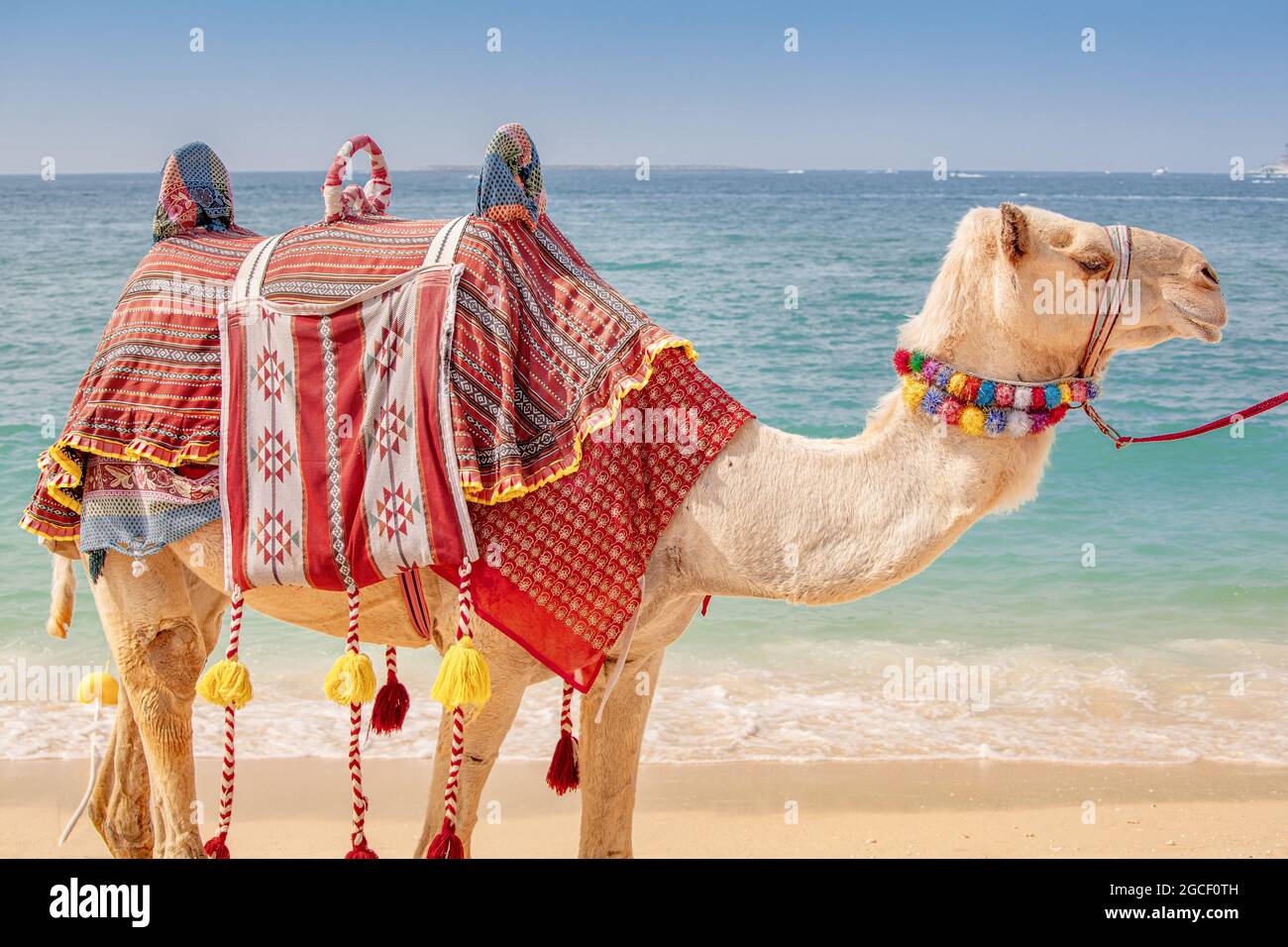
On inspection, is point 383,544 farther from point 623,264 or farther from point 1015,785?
point 623,264

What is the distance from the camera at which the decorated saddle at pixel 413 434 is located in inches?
124

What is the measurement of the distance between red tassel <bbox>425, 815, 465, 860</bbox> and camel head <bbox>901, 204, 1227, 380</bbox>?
1706 mm

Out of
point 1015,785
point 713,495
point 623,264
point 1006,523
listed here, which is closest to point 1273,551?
point 1006,523

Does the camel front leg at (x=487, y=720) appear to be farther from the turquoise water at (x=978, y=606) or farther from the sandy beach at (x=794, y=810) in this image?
the turquoise water at (x=978, y=606)

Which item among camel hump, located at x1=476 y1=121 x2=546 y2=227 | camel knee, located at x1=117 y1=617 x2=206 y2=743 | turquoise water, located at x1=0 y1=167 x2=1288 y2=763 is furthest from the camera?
turquoise water, located at x1=0 y1=167 x2=1288 y2=763

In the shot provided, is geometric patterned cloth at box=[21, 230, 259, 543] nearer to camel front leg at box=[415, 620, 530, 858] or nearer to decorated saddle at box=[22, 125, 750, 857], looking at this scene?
decorated saddle at box=[22, 125, 750, 857]

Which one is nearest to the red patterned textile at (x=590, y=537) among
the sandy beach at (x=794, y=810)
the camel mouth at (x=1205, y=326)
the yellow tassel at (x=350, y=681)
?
the yellow tassel at (x=350, y=681)

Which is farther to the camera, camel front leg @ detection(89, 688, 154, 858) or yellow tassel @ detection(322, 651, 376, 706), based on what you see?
camel front leg @ detection(89, 688, 154, 858)

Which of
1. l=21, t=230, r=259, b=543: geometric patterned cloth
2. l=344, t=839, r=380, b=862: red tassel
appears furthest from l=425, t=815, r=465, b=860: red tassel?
l=21, t=230, r=259, b=543: geometric patterned cloth

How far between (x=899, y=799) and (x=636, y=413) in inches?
122

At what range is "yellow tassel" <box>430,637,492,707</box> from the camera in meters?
3.04

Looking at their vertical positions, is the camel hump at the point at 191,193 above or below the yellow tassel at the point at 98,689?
above

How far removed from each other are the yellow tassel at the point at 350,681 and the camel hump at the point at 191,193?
5.42 ft

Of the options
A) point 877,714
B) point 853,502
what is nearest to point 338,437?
point 853,502
